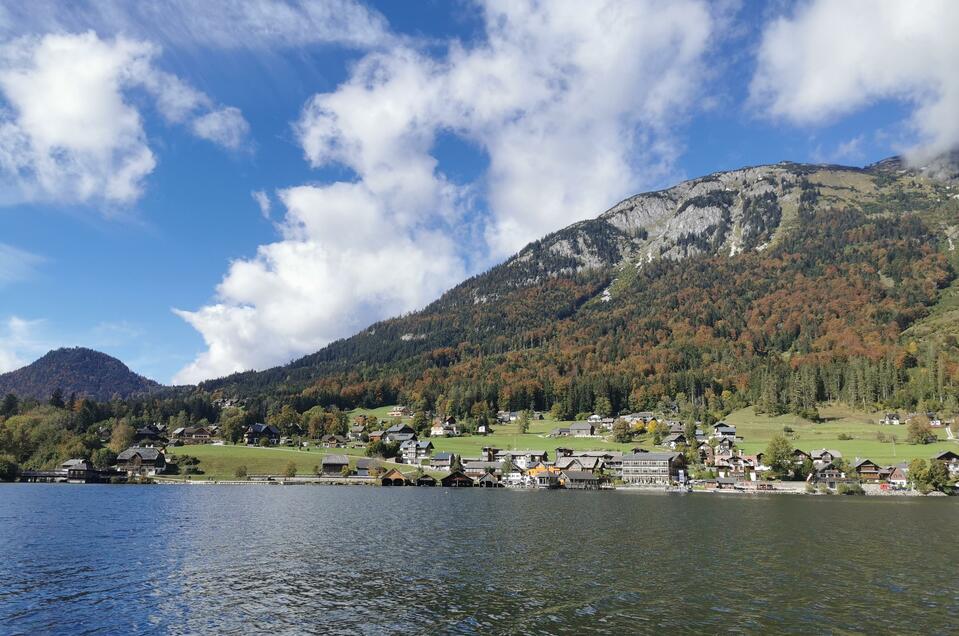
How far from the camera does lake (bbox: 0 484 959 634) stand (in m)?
29.2

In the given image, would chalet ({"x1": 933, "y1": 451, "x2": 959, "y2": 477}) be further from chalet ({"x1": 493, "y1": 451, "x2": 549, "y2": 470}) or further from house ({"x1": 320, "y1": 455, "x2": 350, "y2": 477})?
house ({"x1": 320, "y1": 455, "x2": 350, "y2": 477})

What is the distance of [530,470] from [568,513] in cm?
8424

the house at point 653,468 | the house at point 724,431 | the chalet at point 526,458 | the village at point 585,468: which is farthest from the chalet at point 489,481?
the house at point 724,431

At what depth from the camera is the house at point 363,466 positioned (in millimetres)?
159700

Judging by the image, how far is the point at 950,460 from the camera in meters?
133

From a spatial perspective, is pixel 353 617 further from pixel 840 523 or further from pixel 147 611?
pixel 840 523

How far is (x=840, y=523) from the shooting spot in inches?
2785

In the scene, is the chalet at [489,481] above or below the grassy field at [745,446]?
below

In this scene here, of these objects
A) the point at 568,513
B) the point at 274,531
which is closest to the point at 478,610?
the point at 274,531

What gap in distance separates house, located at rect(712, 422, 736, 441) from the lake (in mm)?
97416

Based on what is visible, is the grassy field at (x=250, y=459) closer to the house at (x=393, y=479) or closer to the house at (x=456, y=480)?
the house at (x=393, y=479)

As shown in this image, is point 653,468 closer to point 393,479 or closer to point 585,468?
point 585,468

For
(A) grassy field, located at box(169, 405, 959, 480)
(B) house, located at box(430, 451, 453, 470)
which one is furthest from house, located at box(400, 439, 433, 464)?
(B) house, located at box(430, 451, 453, 470)

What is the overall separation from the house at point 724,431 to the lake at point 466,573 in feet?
320
